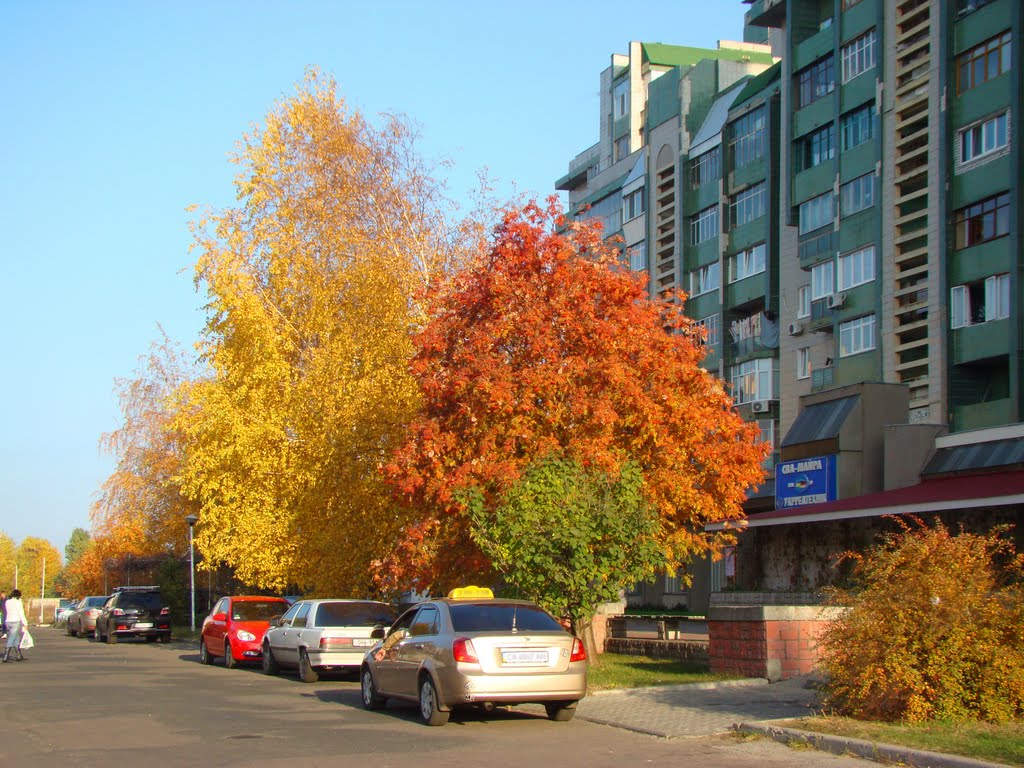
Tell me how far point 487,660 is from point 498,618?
82 centimetres

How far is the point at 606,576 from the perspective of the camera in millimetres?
18266

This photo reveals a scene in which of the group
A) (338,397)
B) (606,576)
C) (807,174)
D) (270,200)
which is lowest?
(606,576)

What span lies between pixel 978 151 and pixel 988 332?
5.19 m

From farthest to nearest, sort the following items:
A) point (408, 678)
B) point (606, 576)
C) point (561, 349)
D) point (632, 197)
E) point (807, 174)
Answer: point (632, 197) < point (807, 174) < point (561, 349) < point (606, 576) < point (408, 678)

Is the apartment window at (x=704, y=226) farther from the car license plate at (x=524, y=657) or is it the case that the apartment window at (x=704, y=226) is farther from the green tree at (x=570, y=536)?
the car license plate at (x=524, y=657)

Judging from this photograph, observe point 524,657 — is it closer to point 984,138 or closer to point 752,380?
point 984,138

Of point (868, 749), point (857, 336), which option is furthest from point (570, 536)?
point (857, 336)

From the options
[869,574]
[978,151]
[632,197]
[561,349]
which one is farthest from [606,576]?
[632,197]

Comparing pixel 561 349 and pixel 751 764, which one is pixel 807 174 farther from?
pixel 751 764

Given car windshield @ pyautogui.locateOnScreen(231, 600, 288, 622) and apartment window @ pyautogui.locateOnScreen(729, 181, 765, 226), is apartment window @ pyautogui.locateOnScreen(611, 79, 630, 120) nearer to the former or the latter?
apartment window @ pyautogui.locateOnScreen(729, 181, 765, 226)

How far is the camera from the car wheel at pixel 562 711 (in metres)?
14.1

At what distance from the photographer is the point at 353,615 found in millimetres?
21766

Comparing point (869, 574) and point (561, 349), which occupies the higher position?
point (561, 349)

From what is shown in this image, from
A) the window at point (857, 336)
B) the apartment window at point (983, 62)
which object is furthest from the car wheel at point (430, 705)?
the window at point (857, 336)
